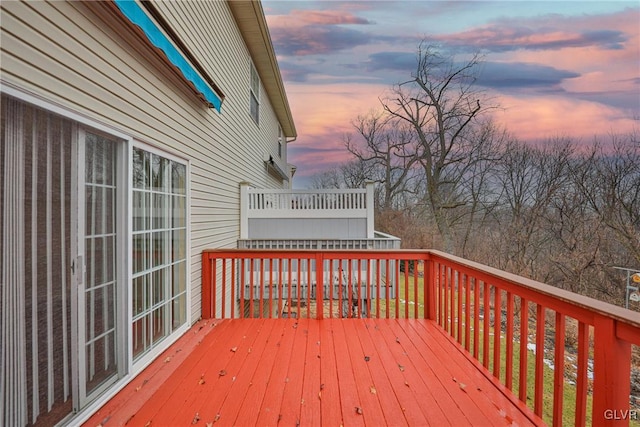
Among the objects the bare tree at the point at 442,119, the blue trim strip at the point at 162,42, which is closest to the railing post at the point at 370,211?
the blue trim strip at the point at 162,42

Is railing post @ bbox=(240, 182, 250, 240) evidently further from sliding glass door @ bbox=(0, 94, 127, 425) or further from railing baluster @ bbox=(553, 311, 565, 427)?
railing baluster @ bbox=(553, 311, 565, 427)

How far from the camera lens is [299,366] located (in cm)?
258

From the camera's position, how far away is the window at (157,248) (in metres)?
2.54

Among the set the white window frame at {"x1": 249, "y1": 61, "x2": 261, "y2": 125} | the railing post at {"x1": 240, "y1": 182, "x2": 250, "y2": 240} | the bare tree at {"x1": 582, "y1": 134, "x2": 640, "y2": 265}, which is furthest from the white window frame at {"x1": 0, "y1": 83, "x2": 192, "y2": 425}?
the bare tree at {"x1": 582, "y1": 134, "x2": 640, "y2": 265}

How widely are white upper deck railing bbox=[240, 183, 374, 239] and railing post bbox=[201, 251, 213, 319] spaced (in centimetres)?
222

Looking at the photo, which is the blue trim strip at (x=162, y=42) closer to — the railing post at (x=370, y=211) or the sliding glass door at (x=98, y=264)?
the sliding glass door at (x=98, y=264)

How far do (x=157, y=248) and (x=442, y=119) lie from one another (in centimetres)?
1361

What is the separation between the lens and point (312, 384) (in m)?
2.31

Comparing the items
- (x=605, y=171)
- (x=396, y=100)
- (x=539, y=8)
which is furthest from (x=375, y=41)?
(x=605, y=171)

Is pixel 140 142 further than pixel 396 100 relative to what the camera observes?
No

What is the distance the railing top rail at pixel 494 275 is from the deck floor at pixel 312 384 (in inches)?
31.3

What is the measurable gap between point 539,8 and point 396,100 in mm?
5929

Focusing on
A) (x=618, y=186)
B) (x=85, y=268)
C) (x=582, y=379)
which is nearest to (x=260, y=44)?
(x=85, y=268)

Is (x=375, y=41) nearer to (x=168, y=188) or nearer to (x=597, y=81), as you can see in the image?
(x=597, y=81)
